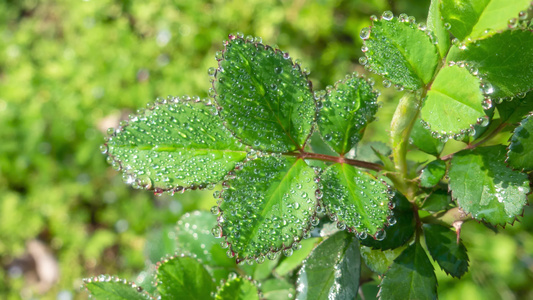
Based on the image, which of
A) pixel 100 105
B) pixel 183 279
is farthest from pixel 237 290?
pixel 100 105

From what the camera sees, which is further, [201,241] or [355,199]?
[201,241]

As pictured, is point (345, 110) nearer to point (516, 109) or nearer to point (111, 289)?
point (516, 109)

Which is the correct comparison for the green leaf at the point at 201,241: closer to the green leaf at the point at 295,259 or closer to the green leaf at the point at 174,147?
the green leaf at the point at 295,259

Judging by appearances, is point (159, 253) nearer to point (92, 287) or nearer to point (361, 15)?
point (92, 287)

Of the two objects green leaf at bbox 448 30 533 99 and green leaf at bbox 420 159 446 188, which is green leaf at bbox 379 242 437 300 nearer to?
green leaf at bbox 420 159 446 188

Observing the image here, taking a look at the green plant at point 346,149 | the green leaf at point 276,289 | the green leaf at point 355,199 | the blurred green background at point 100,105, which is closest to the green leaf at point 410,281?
the green plant at point 346,149
